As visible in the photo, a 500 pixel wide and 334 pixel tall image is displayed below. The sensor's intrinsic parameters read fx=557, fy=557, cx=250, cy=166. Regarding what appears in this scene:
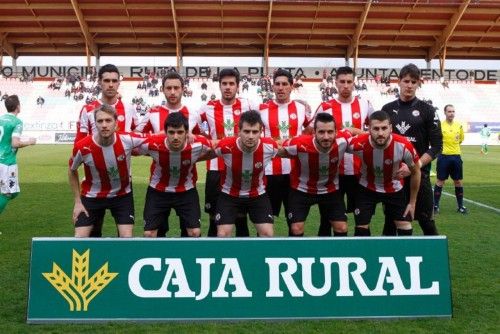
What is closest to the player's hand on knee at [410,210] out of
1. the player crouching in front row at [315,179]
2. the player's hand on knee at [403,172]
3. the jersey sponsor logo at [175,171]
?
the player's hand on knee at [403,172]

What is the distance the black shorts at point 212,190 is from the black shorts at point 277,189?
1.56 feet

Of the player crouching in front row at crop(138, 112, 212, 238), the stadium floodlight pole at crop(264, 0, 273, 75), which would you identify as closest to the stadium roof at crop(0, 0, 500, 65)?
the stadium floodlight pole at crop(264, 0, 273, 75)

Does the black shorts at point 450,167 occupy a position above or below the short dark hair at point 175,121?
below

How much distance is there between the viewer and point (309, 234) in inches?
272

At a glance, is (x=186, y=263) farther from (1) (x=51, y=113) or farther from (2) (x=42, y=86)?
(2) (x=42, y=86)

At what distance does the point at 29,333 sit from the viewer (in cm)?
342

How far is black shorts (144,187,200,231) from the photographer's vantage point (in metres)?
4.73

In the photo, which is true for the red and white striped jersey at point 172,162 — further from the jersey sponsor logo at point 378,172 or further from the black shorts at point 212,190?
the jersey sponsor logo at point 378,172

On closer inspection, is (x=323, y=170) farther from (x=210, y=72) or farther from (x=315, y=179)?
(x=210, y=72)

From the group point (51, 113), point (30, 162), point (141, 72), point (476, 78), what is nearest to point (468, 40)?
point (476, 78)

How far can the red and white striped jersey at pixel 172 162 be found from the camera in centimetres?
455

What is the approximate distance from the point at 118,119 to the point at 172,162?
853mm

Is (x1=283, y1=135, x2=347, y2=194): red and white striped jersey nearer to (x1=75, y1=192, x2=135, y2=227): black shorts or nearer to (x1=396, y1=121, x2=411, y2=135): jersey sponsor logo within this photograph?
(x1=396, y1=121, x2=411, y2=135): jersey sponsor logo

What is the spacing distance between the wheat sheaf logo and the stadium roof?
3018 centimetres
